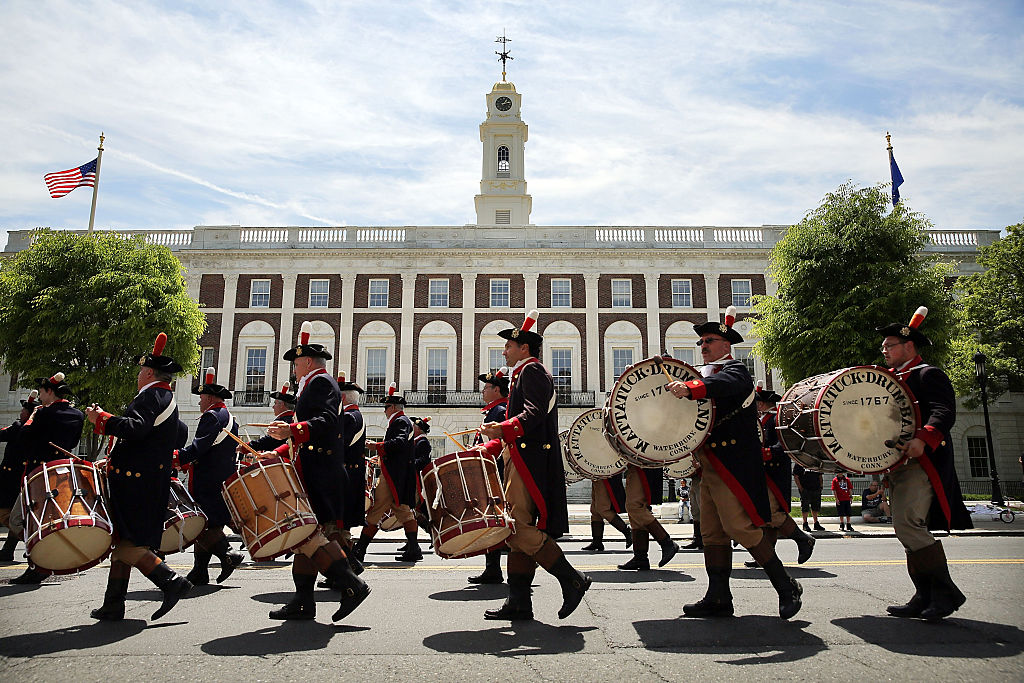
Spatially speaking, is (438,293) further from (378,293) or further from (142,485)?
(142,485)

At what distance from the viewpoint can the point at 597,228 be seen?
44.9 metres

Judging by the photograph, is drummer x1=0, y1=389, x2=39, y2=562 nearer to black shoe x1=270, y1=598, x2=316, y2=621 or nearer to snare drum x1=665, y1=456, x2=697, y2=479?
black shoe x1=270, y1=598, x2=316, y2=621

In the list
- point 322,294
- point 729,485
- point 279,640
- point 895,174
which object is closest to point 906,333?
point 729,485

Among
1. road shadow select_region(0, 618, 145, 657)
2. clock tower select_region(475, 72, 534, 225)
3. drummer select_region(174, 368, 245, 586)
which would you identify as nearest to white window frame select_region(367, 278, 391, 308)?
clock tower select_region(475, 72, 534, 225)

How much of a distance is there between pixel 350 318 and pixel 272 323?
458cm

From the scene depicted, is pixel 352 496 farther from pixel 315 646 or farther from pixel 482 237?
pixel 482 237

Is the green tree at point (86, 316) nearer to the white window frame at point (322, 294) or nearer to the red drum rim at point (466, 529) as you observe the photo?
the white window frame at point (322, 294)

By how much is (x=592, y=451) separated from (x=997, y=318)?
2943cm

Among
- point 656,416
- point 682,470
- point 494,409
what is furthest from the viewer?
point 682,470

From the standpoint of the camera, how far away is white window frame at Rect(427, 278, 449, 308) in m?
43.7

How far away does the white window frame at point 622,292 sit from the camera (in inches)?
1722

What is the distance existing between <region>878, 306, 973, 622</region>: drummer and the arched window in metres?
48.3

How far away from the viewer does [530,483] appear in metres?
6.00

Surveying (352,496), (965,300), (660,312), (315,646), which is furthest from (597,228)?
(315,646)
